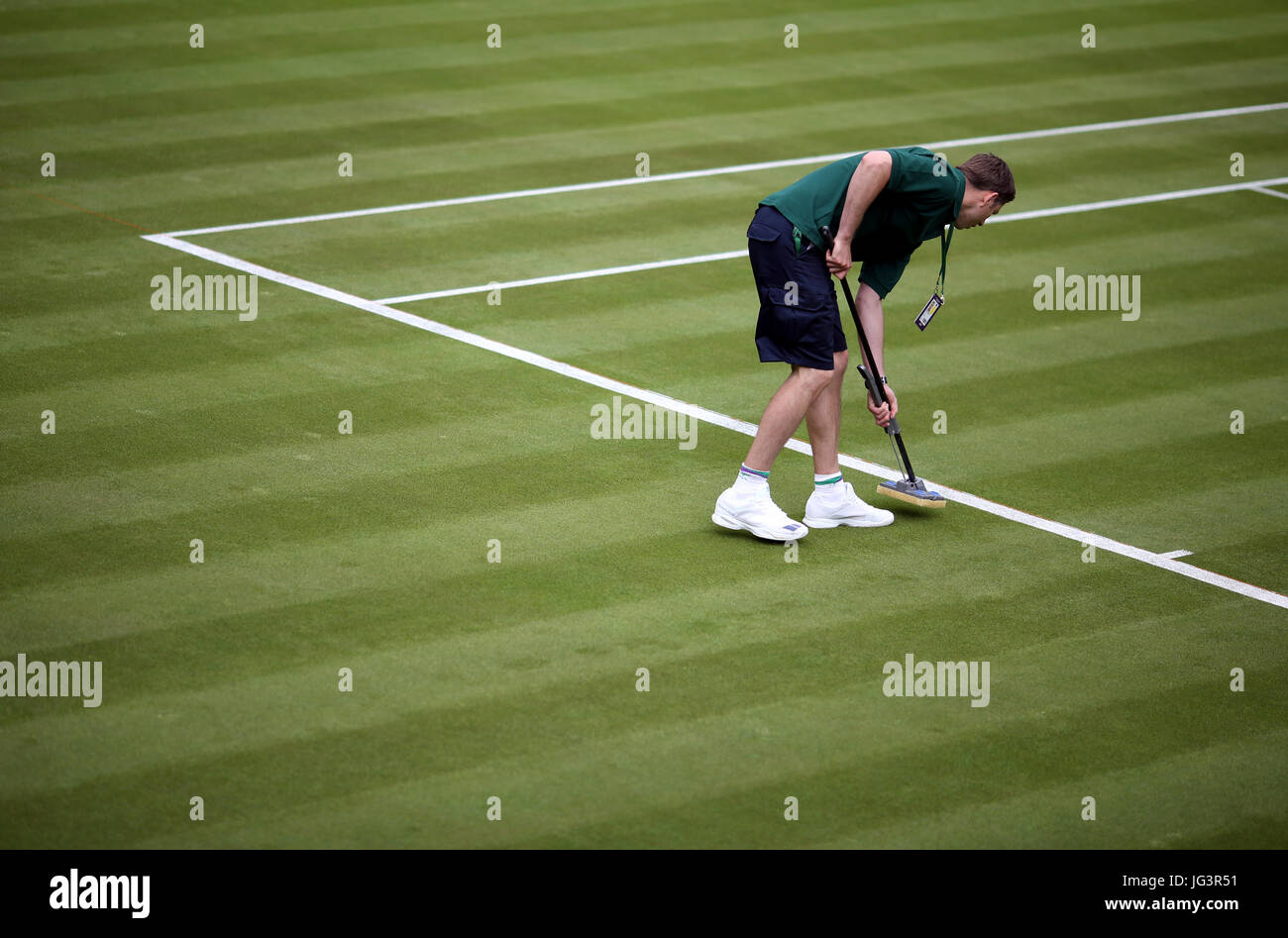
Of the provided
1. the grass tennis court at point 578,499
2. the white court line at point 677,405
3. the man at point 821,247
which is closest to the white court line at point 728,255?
the grass tennis court at point 578,499

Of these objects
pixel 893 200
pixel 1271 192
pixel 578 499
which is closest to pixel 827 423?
pixel 893 200

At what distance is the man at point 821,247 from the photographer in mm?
8016

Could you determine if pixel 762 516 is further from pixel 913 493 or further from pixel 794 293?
pixel 794 293

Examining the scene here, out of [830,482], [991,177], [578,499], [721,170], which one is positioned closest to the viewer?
[991,177]

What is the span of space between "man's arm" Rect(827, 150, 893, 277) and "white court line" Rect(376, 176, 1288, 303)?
4.93 m

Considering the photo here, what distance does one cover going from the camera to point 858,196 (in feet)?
26.1

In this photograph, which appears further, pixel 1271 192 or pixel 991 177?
pixel 1271 192

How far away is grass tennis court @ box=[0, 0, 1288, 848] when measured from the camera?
6266 mm

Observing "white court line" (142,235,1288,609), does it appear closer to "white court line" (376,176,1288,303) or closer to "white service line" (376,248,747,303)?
"white service line" (376,248,747,303)

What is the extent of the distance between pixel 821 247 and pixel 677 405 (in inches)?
97.0

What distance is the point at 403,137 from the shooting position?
54.5ft

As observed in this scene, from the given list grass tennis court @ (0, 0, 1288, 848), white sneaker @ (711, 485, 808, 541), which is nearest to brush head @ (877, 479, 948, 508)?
grass tennis court @ (0, 0, 1288, 848)
